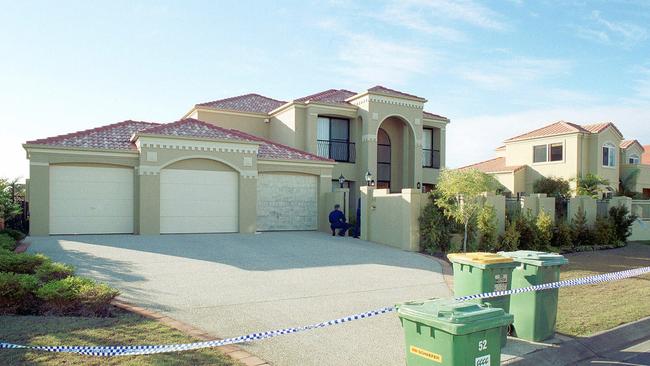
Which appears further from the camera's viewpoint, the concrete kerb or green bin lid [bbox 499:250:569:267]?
green bin lid [bbox 499:250:569:267]

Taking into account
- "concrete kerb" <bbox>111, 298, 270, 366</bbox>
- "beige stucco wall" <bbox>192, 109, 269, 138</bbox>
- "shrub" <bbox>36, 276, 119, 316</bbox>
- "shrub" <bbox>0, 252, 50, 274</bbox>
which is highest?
"beige stucco wall" <bbox>192, 109, 269, 138</bbox>

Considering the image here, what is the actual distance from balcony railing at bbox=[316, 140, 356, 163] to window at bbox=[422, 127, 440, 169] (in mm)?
5079

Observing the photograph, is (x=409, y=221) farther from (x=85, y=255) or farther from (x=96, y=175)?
(x=96, y=175)

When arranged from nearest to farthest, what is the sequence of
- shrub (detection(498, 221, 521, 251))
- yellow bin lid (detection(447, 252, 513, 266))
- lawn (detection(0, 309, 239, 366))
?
1. lawn (detection(0, 309, 239, 366))
2. yellow bin lid (detection(447, 252, 513, 266))
3. shrub (detection(498, 221, 521, 251))

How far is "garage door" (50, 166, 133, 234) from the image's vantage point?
56.4 ft

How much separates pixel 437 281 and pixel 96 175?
1272 cm

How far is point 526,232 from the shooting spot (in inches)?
672

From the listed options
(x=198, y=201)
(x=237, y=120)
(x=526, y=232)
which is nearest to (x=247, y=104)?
(x=237, y=120)

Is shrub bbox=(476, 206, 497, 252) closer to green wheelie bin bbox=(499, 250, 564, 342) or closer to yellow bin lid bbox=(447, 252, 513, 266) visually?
green wheelie bin bbox=(499, 250, 564, 342)

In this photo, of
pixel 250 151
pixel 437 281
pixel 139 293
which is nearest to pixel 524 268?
pixel 437 281

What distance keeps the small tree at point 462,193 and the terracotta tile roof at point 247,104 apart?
47.3 ft

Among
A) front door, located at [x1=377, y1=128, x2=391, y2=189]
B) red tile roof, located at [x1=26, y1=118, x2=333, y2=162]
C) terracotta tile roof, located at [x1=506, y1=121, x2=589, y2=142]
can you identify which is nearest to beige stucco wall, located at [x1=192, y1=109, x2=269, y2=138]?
red tile roof, located at [x1=26, y1=118, x2=333, y2=162]

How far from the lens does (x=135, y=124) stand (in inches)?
840

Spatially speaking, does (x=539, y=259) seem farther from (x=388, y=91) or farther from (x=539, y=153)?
(x=539, y=153)
